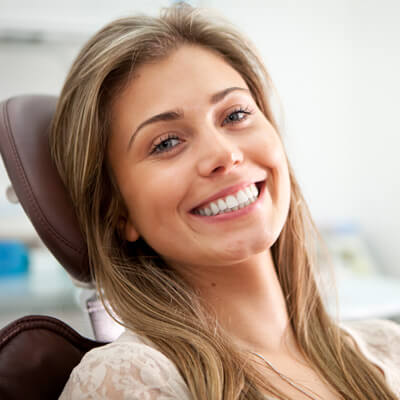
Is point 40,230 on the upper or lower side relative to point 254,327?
upper

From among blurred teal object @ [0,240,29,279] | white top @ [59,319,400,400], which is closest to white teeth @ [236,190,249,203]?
white top @ [59,319,400,400]

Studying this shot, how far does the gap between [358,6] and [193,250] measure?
8.24ft

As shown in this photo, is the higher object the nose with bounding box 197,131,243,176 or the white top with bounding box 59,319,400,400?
the nose with bounding box 197,131,243,176

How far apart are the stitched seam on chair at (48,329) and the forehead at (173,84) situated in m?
0.41

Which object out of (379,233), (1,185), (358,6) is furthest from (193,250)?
(358,6)

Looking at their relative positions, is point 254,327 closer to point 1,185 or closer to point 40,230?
point 40,230

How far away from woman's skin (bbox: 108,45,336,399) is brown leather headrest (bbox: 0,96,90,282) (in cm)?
11

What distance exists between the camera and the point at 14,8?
7.45 feet

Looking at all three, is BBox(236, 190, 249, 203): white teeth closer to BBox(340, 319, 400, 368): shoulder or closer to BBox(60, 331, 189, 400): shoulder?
BBox(60, 331, 189, 400): shoulder

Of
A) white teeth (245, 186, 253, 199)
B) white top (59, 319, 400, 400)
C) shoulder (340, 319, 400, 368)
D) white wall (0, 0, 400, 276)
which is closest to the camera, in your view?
white top (59, 319, 400, 400)

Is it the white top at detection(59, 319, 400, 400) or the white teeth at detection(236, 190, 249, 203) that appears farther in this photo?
the white teeth at detection(236, 190, 249, 203)

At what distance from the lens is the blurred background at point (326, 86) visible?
2.31 metres

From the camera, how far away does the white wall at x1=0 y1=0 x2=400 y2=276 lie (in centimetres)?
274

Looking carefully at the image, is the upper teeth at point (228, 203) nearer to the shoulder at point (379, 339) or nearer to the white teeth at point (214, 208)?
the white teeth at point (214, 208)
